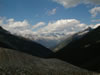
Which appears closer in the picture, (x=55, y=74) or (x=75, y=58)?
(x=55, y=74)

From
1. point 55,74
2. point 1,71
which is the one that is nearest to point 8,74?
point 1,71

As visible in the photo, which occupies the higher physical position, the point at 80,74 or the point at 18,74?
the point at 80,74

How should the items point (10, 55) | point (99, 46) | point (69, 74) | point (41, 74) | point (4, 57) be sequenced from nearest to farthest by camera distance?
point (41, 74) < point (69, 74) < point (4, 57) < point (10, 55) < point (99, 46)

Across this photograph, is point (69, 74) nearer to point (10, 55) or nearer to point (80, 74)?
point (80, 74)

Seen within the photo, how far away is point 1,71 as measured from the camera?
58.0 ft

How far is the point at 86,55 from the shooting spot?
185 meters

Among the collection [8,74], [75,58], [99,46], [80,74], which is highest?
[99,46]

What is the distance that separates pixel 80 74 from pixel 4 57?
20944mm

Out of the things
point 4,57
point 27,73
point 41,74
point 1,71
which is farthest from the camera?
point 4,57

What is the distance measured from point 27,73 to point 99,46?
195547 millimetres

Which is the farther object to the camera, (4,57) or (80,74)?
(4,57)

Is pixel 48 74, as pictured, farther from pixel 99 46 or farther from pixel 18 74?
pixel 99 46

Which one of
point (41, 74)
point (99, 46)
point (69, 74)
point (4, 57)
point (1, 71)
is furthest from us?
point (99, 46)

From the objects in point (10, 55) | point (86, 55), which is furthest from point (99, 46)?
point (10, 55)
